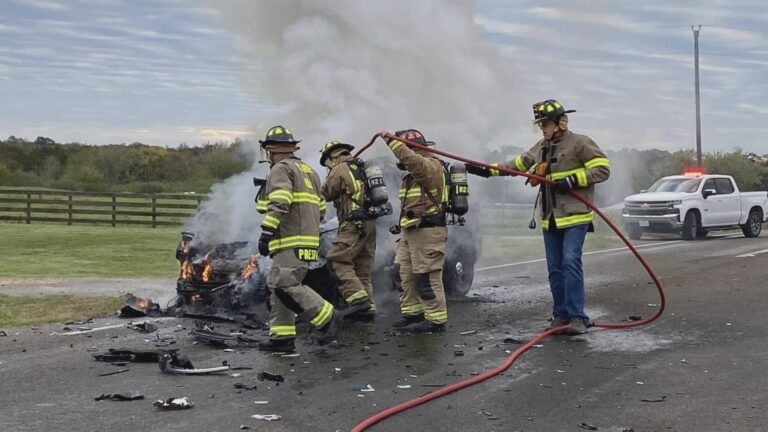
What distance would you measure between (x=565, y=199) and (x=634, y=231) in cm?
Result: 1520

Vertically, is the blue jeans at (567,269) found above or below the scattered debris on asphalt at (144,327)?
above

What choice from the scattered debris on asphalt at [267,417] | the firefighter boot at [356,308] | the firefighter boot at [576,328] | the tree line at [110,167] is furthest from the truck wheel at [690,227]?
the tree line at [110,167]

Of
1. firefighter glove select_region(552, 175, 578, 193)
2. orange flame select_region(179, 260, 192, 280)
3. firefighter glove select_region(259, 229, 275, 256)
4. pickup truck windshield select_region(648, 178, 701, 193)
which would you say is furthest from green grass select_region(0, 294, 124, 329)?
pickup truck windshield select_region(648, 178, 701, 193)

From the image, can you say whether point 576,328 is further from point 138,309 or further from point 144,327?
point 138,309

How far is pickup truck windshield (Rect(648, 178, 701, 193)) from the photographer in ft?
73.0

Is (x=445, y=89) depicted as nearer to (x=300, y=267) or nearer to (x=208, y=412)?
(x=300, y=267)

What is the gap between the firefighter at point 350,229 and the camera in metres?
8.54

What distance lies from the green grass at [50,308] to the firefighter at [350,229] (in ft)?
9.42

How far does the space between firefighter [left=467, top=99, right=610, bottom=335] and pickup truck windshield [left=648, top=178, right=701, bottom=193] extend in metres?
15.3

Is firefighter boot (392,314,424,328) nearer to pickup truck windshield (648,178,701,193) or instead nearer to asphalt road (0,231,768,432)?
asphalt road (0,231,768,432)

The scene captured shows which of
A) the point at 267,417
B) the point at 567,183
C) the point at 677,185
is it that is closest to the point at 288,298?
the point at 267,417

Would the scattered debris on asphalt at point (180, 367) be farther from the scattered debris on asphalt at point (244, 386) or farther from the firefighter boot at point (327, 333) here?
the firefighter boot at point (327, 333)

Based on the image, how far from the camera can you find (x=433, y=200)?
825 cm

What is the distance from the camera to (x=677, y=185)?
22.6 m
